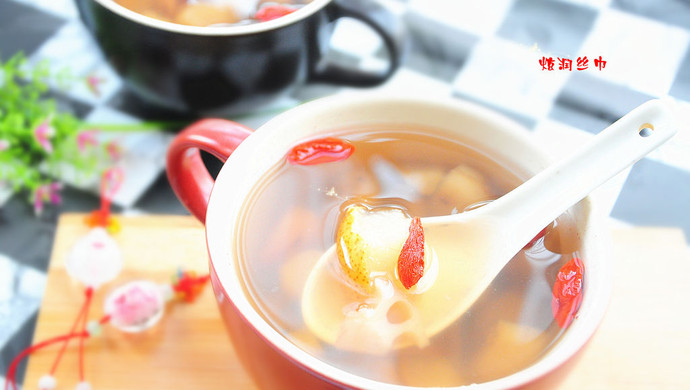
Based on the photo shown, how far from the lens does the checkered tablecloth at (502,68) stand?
81cm

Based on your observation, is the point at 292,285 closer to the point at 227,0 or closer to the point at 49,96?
the point at 227,0

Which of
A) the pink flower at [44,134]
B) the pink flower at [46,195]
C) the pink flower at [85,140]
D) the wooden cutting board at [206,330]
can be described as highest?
the wooden cutting board at [206,330]

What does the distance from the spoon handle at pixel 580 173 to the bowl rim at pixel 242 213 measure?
0.06 feet

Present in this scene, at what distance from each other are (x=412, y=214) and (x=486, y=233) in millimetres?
67

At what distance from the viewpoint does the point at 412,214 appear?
0.59 metres

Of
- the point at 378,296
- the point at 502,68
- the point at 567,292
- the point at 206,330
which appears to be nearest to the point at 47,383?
the point at 206,330

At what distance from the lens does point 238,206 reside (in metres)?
0.55

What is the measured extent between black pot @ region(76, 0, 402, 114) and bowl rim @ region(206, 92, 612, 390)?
0.21 meters

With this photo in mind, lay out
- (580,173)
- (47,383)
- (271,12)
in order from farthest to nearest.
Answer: (271,12) → (47,383) → (580,173)

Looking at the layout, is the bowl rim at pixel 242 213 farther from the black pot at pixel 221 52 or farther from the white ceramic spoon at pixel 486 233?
the black pot at pixel 221 52

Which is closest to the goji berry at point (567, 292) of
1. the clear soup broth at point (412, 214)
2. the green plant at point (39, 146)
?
the clear soup broth at point (412, 214)

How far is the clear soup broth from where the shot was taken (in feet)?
1.64

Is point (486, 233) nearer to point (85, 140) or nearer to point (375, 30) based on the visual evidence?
point (375, 30)

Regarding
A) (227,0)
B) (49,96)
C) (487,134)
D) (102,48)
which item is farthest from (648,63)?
(49,96)
